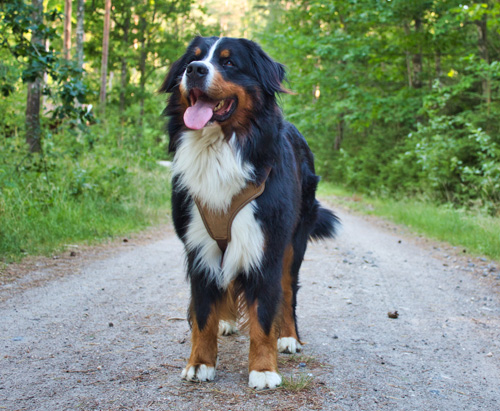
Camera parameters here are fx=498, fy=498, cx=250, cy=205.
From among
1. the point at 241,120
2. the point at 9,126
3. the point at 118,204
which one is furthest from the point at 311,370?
the point at 9,126

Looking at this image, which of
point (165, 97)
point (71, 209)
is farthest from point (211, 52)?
point (71, 209)

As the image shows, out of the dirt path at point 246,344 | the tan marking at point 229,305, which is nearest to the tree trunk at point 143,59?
the dirt path at point 246,344

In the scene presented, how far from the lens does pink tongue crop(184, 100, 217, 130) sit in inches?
111

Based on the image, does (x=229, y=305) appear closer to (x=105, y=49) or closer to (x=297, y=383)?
(x=297, y=383)

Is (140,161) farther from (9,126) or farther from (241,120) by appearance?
(241,120)

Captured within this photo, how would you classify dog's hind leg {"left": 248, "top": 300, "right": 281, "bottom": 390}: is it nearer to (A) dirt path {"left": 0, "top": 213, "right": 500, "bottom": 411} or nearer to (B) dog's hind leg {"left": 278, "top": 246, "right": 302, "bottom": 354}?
(A) dirt path {"left": 0, "top": 213, "right": 500, "bottom": 411}

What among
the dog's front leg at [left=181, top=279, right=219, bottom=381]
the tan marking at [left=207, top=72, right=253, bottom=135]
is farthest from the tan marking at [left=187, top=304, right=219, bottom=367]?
the tan marking at [left=207, top=72, right=253, bottom=135]

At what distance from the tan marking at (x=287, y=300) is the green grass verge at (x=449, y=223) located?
14.2 feet

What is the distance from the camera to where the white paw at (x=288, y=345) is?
3.38 meters

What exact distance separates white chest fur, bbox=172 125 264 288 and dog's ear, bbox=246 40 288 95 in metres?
0.41

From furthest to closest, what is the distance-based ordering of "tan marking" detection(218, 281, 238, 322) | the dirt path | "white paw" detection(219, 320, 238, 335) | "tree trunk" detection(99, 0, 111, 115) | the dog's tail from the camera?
"tree trunk" detection(99, 0, 111, 115)
the dog's tail
"white paw" detection(219, 320, 238, 335)
"tan marking" detection(218, 281, 238, 322)
the dirt path

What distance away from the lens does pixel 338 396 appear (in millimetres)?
2574

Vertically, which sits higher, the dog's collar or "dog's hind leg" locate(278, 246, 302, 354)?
the dog's collar

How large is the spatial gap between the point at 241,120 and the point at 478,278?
4161 millimetres
